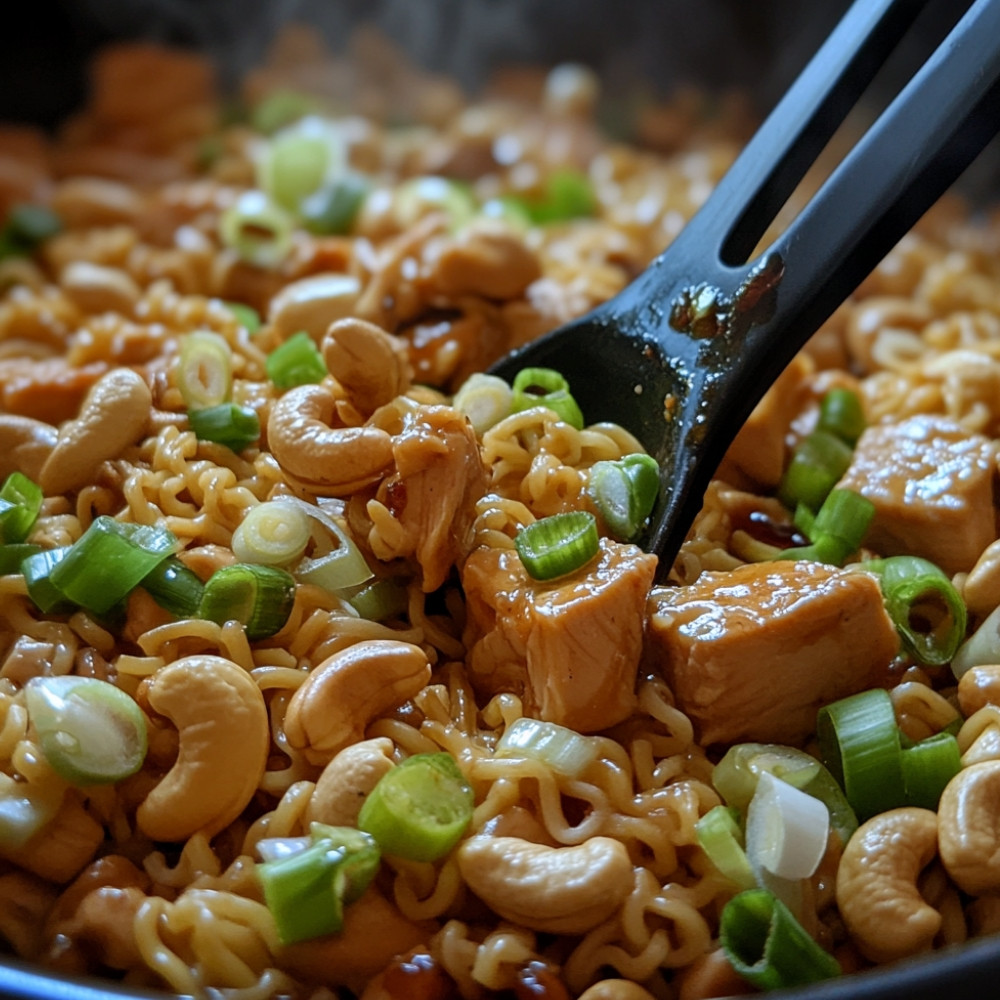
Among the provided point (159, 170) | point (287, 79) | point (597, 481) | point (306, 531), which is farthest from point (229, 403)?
point (287, 79)

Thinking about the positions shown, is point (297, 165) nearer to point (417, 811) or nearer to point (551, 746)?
point (551, 746)

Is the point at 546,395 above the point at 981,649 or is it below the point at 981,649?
below

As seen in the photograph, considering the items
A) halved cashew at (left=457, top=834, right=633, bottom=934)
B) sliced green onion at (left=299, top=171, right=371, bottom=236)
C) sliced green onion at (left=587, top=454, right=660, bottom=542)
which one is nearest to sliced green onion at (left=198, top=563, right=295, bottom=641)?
halved cashew at (left=457, top=834, right=633, bottom=934)

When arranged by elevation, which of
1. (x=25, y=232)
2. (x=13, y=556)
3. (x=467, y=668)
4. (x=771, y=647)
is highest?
(x=771, y=647)

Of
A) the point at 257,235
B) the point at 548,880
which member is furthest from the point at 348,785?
the point at 257,235

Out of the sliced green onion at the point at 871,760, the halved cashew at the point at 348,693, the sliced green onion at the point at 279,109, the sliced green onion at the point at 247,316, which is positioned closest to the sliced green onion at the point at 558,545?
the halved cashew at the point at 348,693

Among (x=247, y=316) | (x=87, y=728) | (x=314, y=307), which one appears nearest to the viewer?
(x=87, y=728)
